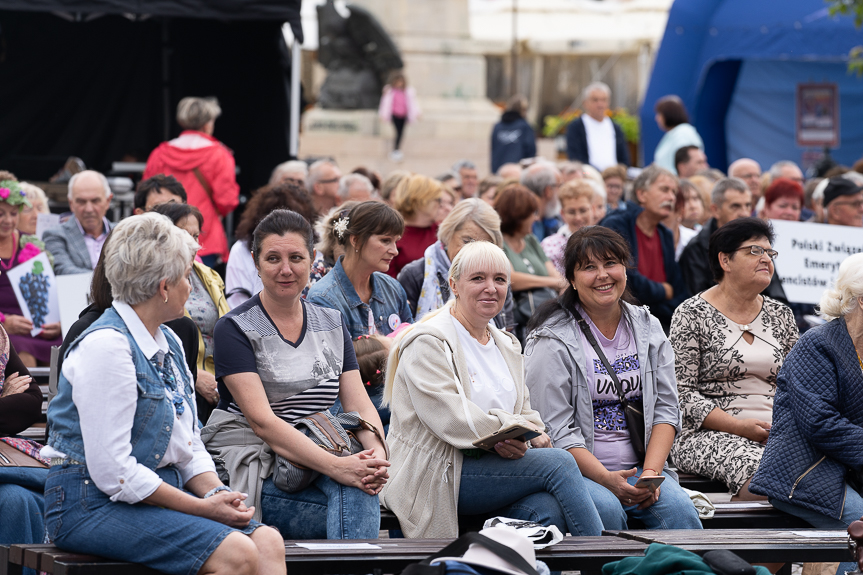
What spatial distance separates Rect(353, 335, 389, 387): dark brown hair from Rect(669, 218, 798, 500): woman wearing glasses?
1.50 m

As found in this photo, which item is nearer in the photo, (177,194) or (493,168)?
(177,194)

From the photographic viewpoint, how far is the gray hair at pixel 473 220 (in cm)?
638

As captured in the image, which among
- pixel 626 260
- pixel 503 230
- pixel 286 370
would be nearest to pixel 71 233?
pixel 503 230

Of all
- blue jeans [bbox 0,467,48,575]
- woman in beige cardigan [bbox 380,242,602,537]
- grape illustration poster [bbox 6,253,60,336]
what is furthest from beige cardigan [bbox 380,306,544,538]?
grape illustration poster [bbox 6,253,60,336]

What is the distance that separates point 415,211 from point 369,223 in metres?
2.33

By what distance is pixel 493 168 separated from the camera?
15.4 metres

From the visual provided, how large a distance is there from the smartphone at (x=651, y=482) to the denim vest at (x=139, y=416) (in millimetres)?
2070

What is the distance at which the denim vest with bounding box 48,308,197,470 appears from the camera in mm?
3572

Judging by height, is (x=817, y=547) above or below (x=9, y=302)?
below

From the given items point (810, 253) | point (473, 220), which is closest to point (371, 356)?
point (473, 220)

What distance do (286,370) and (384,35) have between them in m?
17.2

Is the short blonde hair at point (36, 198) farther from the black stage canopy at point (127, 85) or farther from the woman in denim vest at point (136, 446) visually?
the black stage canopy at point (127, 85)

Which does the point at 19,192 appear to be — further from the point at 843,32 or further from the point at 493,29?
the point at 493,29

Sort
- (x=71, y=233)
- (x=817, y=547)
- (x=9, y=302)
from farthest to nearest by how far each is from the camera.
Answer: (x=71, y=233), (x=9, y=302), (x=817, y=547)
